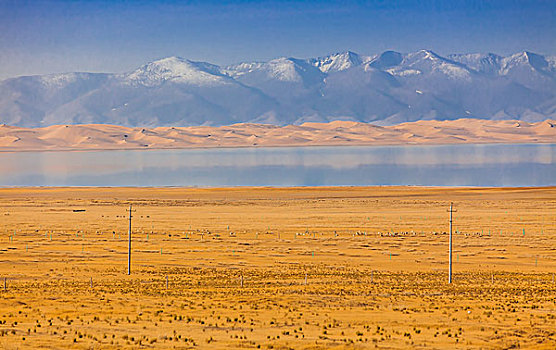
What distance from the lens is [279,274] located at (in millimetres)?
39719

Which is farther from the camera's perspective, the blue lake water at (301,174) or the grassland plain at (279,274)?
the blue lake water at (301,174)

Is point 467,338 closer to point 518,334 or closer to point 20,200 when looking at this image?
point 518,334

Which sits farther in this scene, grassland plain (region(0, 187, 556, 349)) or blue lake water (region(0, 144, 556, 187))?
blue lake water (region(0, 144, 556, 187))

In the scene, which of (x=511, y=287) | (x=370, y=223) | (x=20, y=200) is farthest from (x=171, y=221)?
(x=511, y=287)

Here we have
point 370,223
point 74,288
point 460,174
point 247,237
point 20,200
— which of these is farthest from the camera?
point 460,174

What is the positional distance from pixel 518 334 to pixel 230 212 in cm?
4860

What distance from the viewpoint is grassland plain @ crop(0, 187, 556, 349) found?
25.7 meters

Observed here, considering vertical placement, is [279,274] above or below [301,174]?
below

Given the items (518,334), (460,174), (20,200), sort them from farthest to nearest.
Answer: (460,174) → (20,200) → (518,334)

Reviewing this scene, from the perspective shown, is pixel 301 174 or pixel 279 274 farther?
pixel 301 174

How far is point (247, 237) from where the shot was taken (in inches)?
2175

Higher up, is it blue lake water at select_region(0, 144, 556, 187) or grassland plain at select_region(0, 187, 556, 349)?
blue lake water at select_region(0, 144, 556, 187)

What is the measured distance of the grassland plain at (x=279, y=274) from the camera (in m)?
25.7

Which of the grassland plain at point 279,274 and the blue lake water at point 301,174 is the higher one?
the blue lake water at point 301,174
